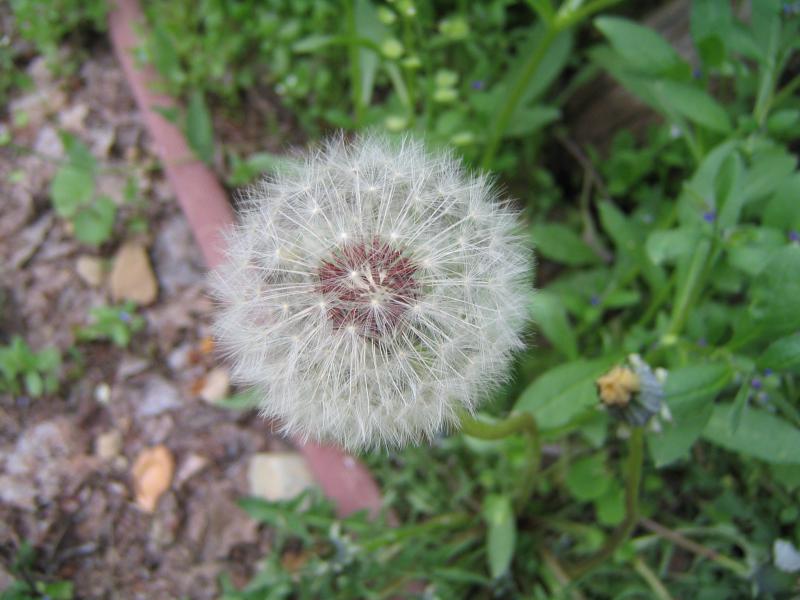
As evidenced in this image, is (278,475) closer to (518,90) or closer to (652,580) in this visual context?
(652,580)

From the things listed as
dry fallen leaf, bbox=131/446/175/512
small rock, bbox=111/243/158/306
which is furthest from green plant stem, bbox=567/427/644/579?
small rock, bbox=111/243/158/306

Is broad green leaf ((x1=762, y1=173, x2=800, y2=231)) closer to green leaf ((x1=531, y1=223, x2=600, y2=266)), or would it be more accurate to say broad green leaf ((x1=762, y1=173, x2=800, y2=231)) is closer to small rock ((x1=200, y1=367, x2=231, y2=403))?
green leaf ((x1=531, y1=223, x2=600, y2=266))

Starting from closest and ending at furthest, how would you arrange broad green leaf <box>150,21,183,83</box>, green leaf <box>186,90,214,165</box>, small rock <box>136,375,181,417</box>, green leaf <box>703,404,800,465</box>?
1. green leaf <box>703,404,800,465</box>
2. small rock <box>136,375,181,417</box>
3. green leaf <box>186,90,214,165</box>
4. broad green leaf <box>150,21,183,83</box>

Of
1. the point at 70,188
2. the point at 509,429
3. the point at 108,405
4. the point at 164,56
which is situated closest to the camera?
the point at 509,429

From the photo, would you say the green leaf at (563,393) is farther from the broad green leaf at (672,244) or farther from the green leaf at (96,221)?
the green leaf at (96,221)

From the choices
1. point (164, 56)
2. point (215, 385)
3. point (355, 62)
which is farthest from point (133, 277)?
point (355, 62)
